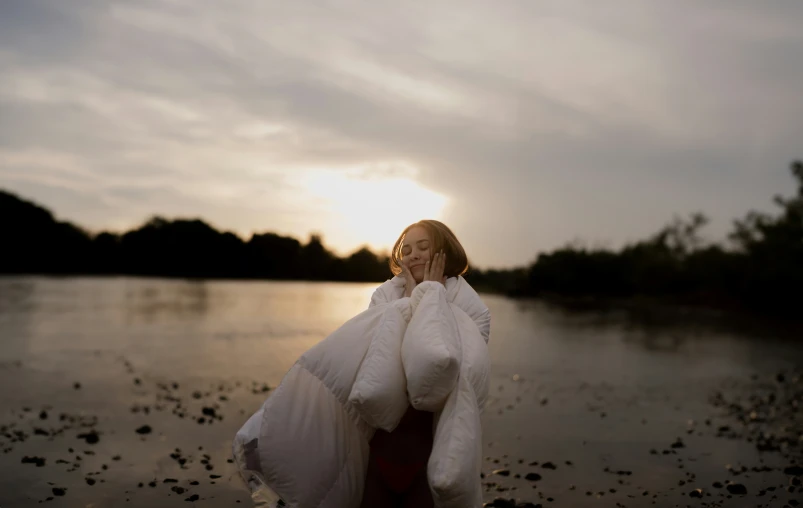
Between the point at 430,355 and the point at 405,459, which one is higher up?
the point at 430,355

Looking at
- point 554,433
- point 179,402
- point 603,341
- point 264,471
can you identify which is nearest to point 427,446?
point 264,471

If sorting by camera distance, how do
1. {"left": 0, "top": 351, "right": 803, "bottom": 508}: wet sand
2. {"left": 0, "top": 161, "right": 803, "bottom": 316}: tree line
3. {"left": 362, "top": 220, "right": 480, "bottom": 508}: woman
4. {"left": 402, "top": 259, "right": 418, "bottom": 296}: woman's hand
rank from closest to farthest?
{"left": 362, "top": 220, "right": 480, "bottom": 508}: woman
{"left": 402, "top": 259, "right": 418, "bottom": 296}: woman's hand
{"left": 0, "top": 351, "right": 803, "bottom": 508}: wet sand
{"left": 0, "top": 161, "right": 803, "bottom": 316}: tree line

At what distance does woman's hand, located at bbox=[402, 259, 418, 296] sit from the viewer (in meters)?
4.46

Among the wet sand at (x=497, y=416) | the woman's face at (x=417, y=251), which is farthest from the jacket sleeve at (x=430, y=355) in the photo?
the wet sand at (x=497, y=416)

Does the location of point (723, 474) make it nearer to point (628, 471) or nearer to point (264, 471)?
point (628, 471)

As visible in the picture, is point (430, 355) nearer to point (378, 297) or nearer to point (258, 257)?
point (378, 297)

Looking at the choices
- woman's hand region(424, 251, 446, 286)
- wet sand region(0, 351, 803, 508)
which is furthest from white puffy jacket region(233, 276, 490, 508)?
wet sand region(0, 351, 803, 508)

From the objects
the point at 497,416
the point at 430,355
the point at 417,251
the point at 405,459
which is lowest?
the point at 497,416

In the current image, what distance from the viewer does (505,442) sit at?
909cm

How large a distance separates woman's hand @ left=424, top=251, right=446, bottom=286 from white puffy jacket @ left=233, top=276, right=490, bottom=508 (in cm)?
15

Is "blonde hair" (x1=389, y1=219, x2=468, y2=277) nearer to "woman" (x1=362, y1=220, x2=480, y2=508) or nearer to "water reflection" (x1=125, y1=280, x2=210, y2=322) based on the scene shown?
"woman" (x1=362, y1=220, x2=480, y2=508)

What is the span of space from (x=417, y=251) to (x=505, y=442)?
539cm

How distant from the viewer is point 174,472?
7109 millimetres

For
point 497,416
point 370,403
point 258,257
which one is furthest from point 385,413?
point 258,257
